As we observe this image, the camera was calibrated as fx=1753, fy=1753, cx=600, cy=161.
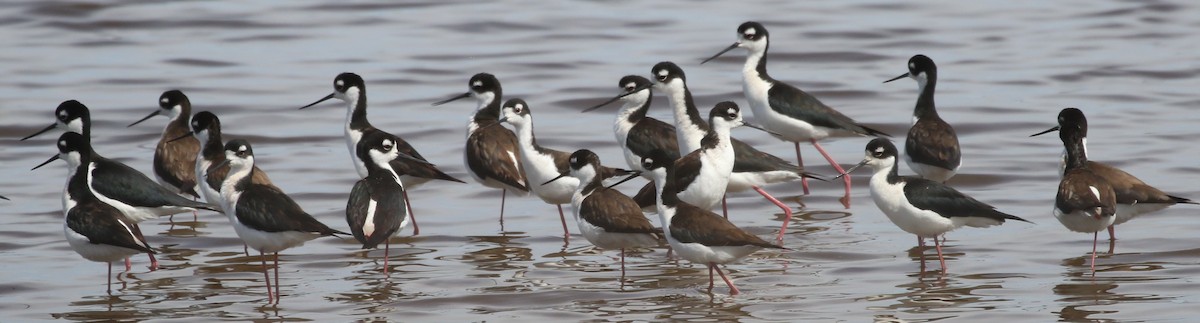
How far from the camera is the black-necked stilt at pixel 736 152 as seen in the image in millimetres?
11727

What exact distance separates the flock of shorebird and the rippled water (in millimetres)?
305

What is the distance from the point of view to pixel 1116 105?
16703 mm

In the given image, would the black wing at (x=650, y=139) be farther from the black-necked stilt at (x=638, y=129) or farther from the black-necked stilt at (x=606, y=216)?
the black-necked stilt at (x=606, y=216)

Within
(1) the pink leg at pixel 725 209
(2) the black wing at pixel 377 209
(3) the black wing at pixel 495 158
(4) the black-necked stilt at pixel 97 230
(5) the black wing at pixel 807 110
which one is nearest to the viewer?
(4) the black-necked stilt at pixel 97 230

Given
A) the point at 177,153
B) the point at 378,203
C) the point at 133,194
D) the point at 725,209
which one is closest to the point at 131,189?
the point at 133,194

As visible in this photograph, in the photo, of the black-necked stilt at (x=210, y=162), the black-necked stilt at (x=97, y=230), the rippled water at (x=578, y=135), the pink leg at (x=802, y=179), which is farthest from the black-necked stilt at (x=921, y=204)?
the black-necked stilt at (x=97, y=230)

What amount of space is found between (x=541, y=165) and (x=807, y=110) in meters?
2.62

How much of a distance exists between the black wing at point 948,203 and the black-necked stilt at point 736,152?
1492mm

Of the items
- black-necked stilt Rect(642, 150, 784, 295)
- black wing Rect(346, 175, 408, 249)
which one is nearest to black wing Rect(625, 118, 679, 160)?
→ black wing Rect(346, 175, 408, 249)

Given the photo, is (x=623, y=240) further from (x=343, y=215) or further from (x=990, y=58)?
(x=990, y=58)

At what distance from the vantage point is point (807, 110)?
13258 mm

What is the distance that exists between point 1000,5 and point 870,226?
1326 centimetres

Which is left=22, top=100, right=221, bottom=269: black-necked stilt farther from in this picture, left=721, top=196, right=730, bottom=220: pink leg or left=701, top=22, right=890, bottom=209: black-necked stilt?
left=701, top=22, right=890, bottom=209: black-necked stilt

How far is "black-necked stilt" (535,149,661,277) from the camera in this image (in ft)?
32.2
